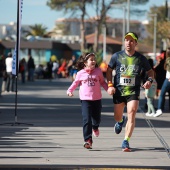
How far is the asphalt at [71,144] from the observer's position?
11016mm

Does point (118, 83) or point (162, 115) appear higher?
point (118, 83)

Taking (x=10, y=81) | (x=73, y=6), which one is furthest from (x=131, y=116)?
(x=73, y=6)

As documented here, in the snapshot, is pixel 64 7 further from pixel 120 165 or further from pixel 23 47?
pixel 120 165

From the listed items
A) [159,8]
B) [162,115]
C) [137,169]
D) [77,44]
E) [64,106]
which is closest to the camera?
[137,169]

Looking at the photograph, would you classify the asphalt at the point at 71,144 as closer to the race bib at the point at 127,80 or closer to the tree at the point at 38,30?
the race bib at the point at 127,80

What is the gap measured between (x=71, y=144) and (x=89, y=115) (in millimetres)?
705

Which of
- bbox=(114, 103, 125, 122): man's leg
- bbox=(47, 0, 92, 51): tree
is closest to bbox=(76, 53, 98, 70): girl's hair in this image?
bbox=(114, 103, 125, 122): man's leg

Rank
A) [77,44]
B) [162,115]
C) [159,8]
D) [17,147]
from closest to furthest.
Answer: [17,147] → [162,115] → [77,44] → [159,8]

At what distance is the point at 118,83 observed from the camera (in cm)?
1301

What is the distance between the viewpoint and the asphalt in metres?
11.0

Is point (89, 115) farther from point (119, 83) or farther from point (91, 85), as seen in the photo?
point (119, 83)

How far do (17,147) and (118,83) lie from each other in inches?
73.7

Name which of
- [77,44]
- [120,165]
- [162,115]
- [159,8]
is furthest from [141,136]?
[159,8]

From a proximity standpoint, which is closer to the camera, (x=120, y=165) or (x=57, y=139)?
(x=120, y=165)
